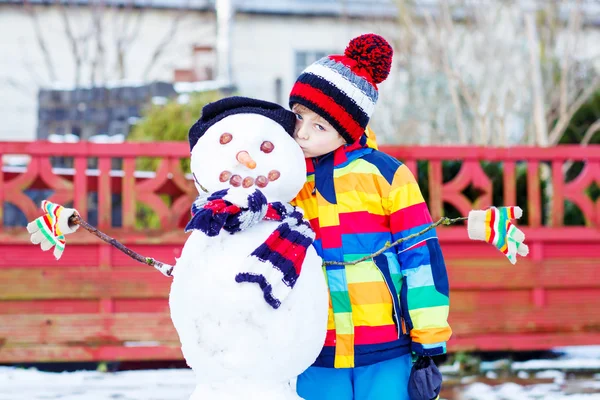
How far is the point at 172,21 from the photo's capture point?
567 inches

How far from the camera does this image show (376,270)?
101 inches

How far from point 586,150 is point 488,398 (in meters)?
1.86

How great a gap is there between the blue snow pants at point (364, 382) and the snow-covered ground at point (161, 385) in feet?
8.00

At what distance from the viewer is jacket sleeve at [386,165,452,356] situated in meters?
2.52

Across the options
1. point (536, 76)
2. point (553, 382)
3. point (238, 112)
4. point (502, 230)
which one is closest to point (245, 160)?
point (238, 112)

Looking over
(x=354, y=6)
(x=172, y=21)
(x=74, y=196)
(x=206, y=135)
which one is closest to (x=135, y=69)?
(x=172, y=21)

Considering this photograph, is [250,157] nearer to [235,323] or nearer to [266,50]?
[235,323]

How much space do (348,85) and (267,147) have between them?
333 millimetres

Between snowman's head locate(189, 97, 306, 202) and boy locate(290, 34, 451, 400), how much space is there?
12 cm

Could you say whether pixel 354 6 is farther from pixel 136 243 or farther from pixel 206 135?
pixel 206 135

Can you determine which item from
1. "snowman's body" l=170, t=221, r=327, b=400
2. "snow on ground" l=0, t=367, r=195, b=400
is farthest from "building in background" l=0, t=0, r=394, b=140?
"snowman's body" l=170, t=221, r=327, b=400

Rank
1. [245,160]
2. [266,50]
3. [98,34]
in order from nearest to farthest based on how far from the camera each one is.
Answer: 1. [245,160]
2. [98,34]
3. [266,50]

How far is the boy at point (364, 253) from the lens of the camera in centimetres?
255

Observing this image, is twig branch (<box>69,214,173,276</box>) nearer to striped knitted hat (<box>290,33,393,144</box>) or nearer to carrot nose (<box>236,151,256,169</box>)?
carrot nose (<box>236,151,256,169</box>)
